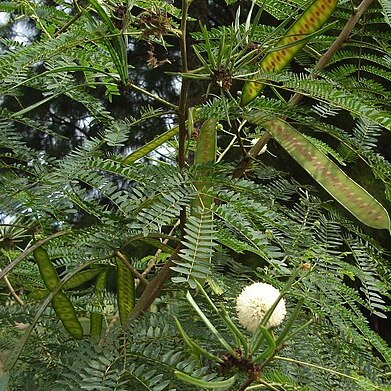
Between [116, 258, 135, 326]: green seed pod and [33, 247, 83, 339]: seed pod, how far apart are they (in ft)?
0.14

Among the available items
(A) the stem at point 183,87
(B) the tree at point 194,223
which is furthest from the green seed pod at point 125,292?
(A) the stem at point 183,87

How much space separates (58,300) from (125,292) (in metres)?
0.06

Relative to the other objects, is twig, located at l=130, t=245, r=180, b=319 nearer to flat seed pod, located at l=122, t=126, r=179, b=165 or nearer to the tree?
the tree

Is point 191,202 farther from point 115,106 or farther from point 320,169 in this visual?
point 115,106

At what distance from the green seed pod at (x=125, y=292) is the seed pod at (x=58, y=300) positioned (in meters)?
0.04

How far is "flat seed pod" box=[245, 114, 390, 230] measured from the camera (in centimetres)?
48

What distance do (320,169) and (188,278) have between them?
131 mm

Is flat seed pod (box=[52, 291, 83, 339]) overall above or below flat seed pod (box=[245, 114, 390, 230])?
below

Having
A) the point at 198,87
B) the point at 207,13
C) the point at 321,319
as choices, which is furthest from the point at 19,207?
the point at 207,13

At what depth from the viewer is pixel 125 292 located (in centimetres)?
62

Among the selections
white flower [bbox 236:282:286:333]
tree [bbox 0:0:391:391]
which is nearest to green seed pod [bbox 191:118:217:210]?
tree [bbox 0:0:391:391]

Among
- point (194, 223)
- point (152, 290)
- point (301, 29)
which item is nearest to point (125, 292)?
point (152, 290)

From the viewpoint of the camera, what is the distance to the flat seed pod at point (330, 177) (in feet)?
1.57

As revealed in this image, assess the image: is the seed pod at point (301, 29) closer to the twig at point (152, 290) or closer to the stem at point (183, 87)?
the stem at point (183, 87)
